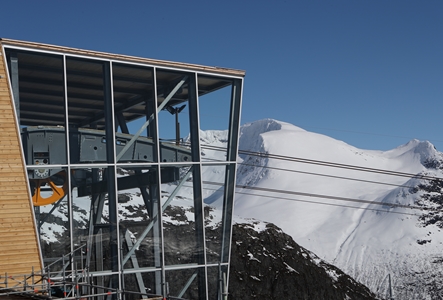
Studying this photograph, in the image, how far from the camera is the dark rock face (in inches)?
4748

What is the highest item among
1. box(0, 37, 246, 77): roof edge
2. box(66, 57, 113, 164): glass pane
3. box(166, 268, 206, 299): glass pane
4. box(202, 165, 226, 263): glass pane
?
box(0, 37, 246, 77): roof edge

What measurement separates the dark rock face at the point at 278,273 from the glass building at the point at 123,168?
97924mm

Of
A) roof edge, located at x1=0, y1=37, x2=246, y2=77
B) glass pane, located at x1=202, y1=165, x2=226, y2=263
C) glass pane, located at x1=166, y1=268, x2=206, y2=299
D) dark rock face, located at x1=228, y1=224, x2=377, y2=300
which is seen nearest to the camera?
roof edge, located at x1=0, y1=37, x2=246, y2=77

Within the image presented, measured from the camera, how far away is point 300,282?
419 feet

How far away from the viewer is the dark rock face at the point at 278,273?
120606mm

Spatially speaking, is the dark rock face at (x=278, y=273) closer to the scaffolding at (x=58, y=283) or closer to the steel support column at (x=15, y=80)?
the scaffolding at (x=58, y=283)

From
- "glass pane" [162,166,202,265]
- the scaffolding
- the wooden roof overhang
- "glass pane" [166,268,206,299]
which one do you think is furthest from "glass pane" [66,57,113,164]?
"glass pane" [166,268,206,299]

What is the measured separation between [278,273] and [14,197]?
115113mm

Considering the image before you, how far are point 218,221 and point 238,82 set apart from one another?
457 cm

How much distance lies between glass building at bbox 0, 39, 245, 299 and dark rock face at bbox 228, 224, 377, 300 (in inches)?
3855

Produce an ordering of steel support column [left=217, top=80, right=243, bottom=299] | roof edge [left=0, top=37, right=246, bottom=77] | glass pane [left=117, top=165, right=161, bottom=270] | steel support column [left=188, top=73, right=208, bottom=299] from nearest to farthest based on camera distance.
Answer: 1. roof edge [left=0, top=37, right=246, bottom=77]
2. glass pane [left=117, top=165, right=161, bottom=270]
3. steel support column [left=188, top=73, right=208, bottom=299]
4. steel support column [left=217, top=80, right=243, bottom=299]

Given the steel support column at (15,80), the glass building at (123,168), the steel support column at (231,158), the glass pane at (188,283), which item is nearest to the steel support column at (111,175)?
the glass building at (123,168)

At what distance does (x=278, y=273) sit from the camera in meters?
128

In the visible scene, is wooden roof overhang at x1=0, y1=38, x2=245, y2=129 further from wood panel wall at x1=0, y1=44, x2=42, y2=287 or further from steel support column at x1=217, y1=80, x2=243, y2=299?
steel support column at x1=217, y1=80, x2=243, y2=299
